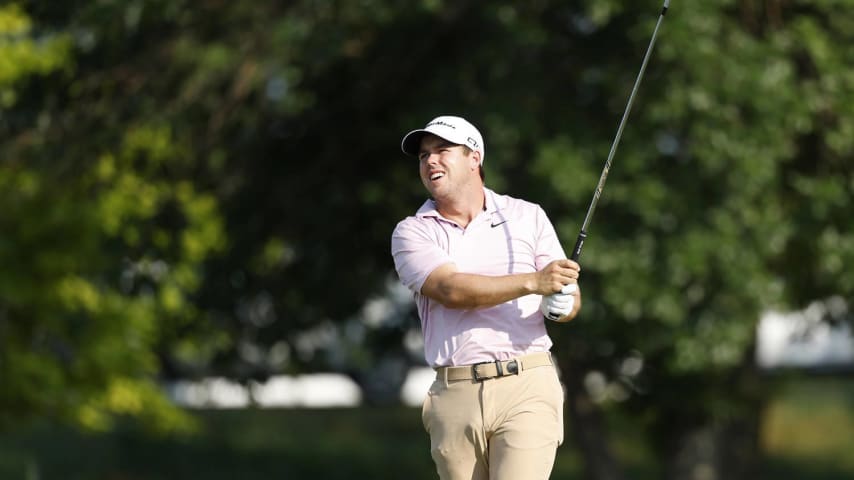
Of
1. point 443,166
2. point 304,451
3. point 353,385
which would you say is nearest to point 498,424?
point 443,166

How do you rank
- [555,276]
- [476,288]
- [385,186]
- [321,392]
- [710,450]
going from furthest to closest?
1. [321,392]
2. [710,450]
3. [385,186]
4. [476,288]
5. [555,276]

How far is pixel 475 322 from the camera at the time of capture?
5129 mm

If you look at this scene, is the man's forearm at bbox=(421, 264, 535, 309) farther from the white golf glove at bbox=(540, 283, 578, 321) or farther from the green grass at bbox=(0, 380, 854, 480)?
the green grass at bbox=(0, 380, 854, 480)

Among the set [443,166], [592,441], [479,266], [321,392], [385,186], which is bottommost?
[479,266]

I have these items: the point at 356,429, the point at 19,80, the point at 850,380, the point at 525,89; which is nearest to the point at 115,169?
the point at 19,80

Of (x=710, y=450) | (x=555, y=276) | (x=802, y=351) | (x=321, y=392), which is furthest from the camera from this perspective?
(x=321, y=392)

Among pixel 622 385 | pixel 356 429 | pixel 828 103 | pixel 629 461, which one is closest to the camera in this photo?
pixel 828 103

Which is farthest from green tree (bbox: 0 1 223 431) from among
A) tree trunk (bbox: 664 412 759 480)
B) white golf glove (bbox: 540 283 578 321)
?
white golf glove (bbox: 540 283 578 321)

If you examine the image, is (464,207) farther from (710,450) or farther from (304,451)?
(304,451)

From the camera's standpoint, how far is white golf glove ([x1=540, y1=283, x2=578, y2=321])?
4930 millimetres

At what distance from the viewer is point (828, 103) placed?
11.7 m

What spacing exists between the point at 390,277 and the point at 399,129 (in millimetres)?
2376

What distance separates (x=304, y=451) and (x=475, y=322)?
836 inches

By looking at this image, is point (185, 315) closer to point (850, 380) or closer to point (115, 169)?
point (115, 169)
